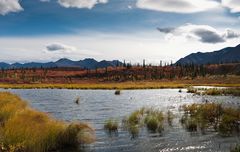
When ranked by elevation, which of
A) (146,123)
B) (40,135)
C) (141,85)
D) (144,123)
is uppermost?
(40,135)

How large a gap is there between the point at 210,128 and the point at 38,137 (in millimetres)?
16739

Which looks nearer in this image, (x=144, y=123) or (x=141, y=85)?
(x=144, y=123)

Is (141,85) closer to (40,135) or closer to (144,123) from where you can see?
(144,123)

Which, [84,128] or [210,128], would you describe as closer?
[84,128]

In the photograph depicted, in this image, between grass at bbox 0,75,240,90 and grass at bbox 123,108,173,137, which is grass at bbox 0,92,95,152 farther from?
grass at bbox 0,75,240,90

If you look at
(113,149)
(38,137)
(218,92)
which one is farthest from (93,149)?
(218,92)

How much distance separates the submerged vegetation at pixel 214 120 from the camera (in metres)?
31.5

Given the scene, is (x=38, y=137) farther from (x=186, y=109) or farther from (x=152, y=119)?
(x=186, y=109)

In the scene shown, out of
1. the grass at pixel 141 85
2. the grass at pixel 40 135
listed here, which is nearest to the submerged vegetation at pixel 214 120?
the grass at pixel 40 135

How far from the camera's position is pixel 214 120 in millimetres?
35562

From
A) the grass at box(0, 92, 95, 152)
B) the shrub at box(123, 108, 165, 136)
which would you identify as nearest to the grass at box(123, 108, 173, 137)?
the shrub at box(123, 108, 165, 136)

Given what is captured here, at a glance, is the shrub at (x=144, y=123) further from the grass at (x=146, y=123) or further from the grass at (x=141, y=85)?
the grass at (x=141, y=85)

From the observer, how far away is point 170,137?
28.5 metres

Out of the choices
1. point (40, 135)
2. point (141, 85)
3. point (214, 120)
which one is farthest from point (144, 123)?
point (141, 85)
